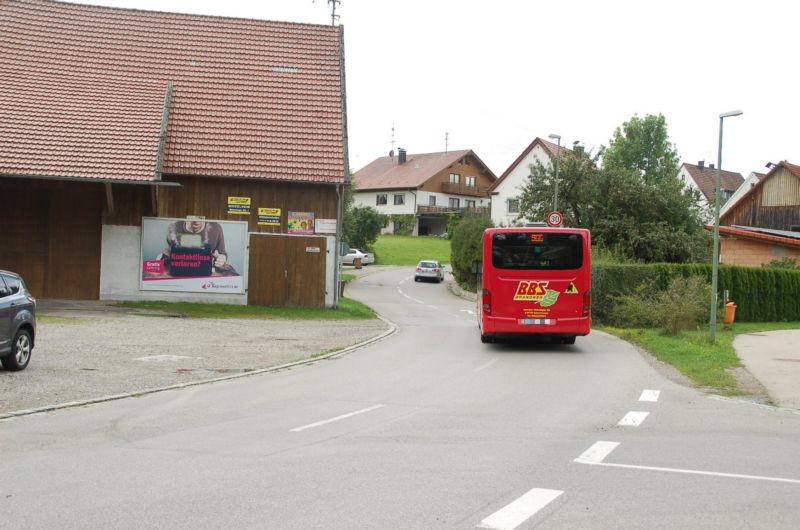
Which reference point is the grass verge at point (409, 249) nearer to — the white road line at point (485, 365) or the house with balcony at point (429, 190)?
the house with balcony at point (429, 190)

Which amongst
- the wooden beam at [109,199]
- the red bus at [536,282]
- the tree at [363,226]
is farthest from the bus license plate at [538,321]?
the tree at [363,226]

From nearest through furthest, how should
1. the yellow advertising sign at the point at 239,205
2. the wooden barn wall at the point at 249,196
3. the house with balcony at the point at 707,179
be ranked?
the wooden barn wall at the point at 249,196, the yellow advertising sign at the point at 239,205, the house with balcony at the point at 707,179

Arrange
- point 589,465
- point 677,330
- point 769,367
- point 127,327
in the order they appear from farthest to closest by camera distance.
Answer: point 677,330
point 127,327
point 769,367
point 589,465

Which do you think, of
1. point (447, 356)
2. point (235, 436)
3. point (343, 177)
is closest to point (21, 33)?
point (343, 177)

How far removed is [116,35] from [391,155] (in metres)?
80.3

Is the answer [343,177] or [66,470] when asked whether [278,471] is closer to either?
[66,470]

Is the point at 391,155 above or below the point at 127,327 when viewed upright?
above

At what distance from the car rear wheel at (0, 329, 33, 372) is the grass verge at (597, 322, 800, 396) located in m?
11.2

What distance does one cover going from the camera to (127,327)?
21688 millimetres

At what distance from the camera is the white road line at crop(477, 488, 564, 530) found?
5.77 meters

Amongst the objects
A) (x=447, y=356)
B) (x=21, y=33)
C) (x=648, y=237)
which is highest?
(x=21, y=33)

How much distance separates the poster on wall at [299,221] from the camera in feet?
96.3

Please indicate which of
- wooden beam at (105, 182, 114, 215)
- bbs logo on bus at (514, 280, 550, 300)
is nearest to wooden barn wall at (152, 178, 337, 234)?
wooden beam at (105, 182, 114, 215)

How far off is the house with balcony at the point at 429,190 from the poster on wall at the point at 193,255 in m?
67.2
